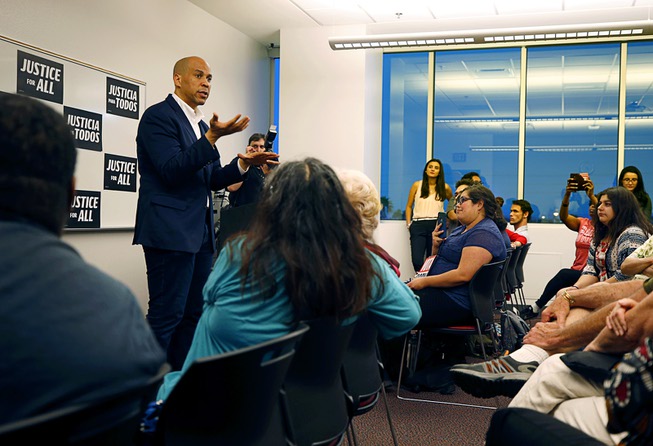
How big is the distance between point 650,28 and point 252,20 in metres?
4.24

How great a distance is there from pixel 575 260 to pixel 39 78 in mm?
4950

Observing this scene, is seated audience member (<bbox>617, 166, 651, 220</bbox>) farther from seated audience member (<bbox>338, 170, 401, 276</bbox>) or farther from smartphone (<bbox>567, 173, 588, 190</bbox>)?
seated audience member (<bbox>338, 170, 401, 276</bbox>)

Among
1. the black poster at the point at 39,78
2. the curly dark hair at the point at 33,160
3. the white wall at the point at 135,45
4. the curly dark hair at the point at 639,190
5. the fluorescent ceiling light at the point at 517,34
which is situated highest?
the fluorescent ceiling light at the point at 517,34

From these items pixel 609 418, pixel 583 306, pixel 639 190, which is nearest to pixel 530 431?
pixel 609 418

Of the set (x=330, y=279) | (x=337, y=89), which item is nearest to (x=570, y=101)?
(x=337, y=89)

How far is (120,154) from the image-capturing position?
5.34 metres

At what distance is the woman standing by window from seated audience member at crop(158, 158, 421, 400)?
614 centimetres

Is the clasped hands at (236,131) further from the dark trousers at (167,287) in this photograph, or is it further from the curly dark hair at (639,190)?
the curly dark hair at (639,190)

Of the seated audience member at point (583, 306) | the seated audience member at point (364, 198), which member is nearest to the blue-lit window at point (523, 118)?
the seated audience member at point (583, 306)

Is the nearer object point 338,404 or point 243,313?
point 243,313

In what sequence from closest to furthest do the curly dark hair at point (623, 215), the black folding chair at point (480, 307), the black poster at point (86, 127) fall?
the black folding chair at point (480, 307)
the curly dark hair at point (623, 215)
the black poster at point (86, 127)

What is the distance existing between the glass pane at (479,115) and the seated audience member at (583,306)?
421 cm

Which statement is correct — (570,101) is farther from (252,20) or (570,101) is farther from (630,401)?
(630,401)

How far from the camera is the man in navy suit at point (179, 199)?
290cm
